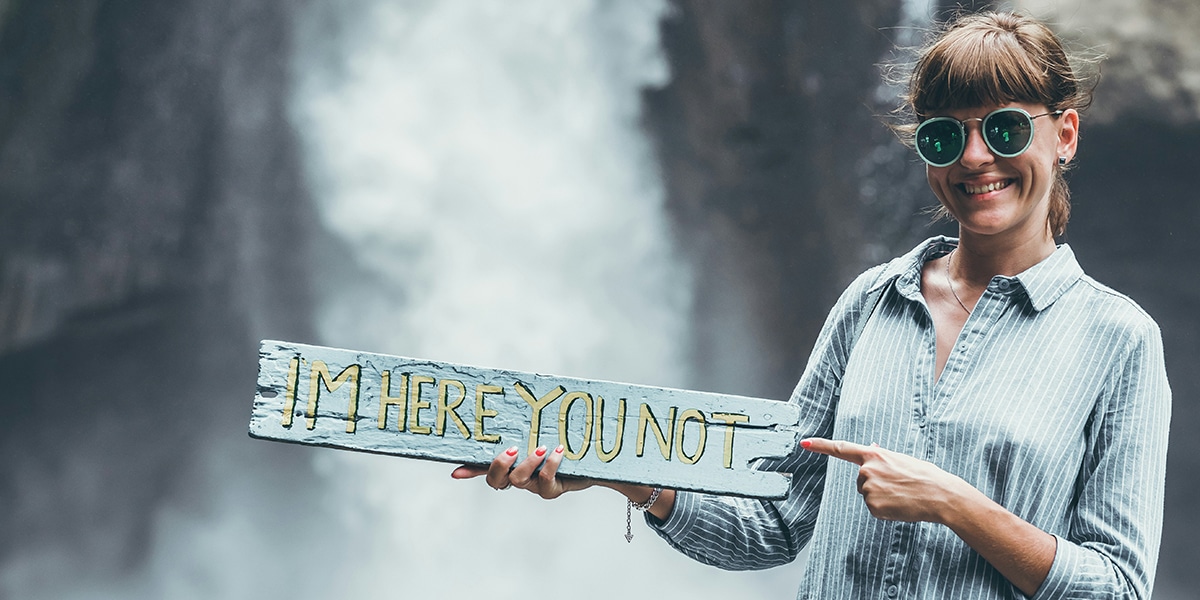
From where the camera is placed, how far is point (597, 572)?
2.93m

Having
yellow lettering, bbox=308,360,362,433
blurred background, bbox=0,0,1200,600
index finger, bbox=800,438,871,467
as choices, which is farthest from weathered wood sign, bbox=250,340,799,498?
blurred background, bbox=0,0,1200,600

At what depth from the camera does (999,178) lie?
83cm

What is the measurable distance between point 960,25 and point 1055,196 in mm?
186

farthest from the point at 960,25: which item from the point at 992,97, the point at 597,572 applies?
the point at 597,572

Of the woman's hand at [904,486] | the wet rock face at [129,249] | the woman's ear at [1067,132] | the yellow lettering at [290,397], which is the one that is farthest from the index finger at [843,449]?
the wet rock face at [129,249]

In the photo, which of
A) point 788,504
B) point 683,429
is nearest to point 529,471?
point 683,429

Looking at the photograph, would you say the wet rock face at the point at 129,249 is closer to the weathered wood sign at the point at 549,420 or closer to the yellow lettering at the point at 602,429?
the weathered wood sign at the point at 549,420

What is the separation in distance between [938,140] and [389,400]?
554mm

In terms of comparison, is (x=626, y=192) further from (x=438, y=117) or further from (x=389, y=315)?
(x=389, y=315)

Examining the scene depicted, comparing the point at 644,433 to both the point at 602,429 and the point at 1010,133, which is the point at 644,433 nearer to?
the point at 602,429

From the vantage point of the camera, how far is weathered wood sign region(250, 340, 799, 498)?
3.03ft

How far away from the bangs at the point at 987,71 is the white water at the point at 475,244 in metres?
2.12

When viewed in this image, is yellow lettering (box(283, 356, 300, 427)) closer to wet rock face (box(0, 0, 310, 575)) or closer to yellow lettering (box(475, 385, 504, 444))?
yellow lettering (box(475, 385, 504, 444))

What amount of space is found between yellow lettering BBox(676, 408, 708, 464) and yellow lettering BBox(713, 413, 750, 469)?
2 cm
